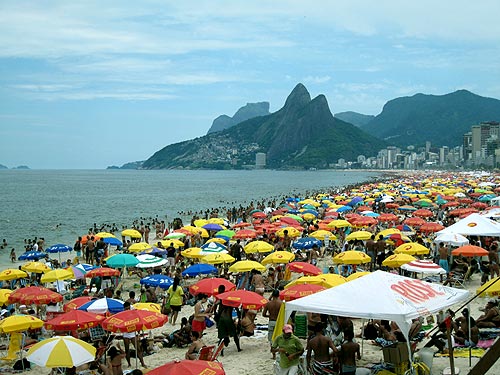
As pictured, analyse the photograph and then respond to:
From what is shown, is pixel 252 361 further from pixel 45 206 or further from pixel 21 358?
pixel 45 206

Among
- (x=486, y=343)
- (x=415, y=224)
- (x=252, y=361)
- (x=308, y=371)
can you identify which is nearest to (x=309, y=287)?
(x=252, y=361)

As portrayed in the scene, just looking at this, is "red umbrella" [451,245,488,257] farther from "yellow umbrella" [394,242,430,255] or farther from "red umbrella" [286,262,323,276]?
"red umbrella" [286,262,323,276]

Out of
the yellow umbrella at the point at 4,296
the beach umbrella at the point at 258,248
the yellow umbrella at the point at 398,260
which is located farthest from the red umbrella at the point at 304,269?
the yellow umbrella at the point at 4,296

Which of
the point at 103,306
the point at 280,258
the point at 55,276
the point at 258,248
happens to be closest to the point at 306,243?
the point at 258,248

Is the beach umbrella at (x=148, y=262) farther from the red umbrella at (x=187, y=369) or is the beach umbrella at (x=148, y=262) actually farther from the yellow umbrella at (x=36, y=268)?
the red umbrella at (x=187, y=369)

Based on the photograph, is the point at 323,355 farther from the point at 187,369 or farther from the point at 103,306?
the point at 103,306

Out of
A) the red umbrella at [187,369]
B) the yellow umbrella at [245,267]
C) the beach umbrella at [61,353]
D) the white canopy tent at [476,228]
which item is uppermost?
the white canopy tent at [476,228]

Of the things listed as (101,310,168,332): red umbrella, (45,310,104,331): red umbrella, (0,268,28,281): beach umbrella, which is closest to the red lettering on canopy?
(101,310,168,332): red umbrella
